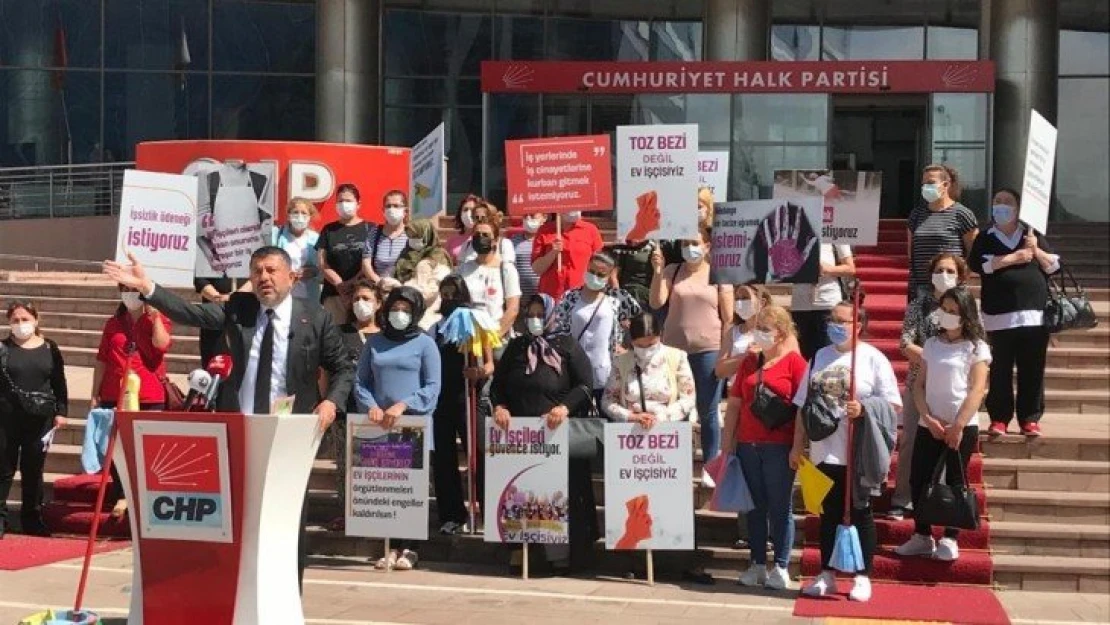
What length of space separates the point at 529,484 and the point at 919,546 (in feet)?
8.12

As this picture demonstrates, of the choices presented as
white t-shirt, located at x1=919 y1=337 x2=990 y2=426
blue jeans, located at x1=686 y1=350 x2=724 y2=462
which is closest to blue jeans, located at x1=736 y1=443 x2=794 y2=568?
white t-shirt, located at x1=919 y1=337 x2=990 y2=426

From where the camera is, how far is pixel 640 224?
42.3 ft

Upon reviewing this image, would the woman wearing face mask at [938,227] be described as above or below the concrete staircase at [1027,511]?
above

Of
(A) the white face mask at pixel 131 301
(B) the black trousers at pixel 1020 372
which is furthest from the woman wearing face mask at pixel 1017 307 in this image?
(A) the white face mask at pixel 131 301

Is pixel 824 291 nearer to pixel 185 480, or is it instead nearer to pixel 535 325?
pixel 535 325

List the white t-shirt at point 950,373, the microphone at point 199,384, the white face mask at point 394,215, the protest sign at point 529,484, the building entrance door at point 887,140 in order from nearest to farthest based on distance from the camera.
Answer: the microphone at point 199,384, the white t-shirt at point 950,373, the protest sign at point 529,484, the white face mask at point 394,215, the building entrance door at point 887,140

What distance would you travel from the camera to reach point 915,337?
1169 centimetres

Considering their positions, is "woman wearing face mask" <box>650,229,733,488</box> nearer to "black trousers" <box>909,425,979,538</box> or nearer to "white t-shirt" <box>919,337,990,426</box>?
"black trousers" <box>909,425,979,538</box>

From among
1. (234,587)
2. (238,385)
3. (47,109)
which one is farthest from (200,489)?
(47,109)

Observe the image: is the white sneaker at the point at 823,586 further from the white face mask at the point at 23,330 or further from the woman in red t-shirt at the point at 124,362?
the white face mask at the point at 23,330

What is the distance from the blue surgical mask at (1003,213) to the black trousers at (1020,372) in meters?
0.77

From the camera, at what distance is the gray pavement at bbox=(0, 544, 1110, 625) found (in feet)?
33.0

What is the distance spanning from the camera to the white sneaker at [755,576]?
1116cm

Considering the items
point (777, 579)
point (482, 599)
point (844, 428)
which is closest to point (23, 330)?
point (482, 599)
